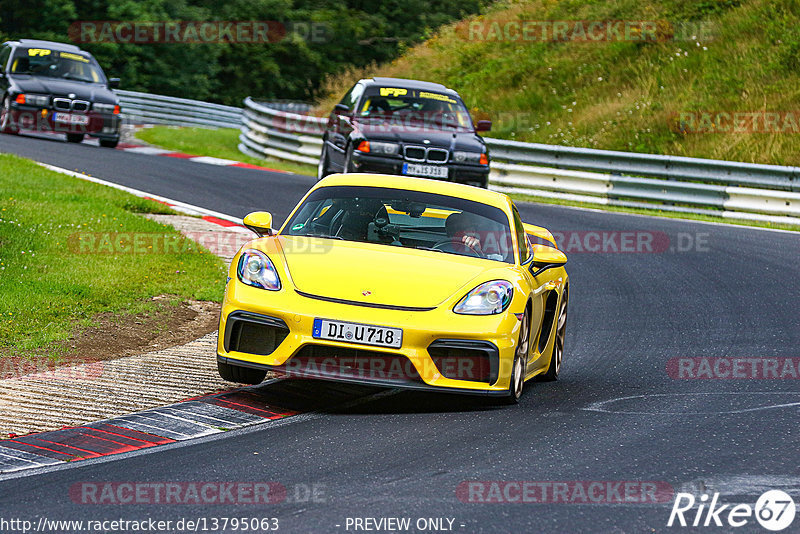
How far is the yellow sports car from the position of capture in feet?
21.6

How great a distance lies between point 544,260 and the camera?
303 inches

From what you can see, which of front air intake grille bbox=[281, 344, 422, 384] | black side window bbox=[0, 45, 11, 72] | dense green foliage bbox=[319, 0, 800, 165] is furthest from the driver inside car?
black side window bbox=[0, 45, 11, 72]

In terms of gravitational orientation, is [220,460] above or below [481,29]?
below

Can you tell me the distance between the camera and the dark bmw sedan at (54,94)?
76.4ft

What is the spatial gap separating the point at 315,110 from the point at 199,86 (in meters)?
14.5

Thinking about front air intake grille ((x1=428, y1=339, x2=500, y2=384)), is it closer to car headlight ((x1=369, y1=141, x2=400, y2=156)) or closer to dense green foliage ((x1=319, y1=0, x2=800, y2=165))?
car headlight ((x1=369, y1=141, x2=400, y2=156))

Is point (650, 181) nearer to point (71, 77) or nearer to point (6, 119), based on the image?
point (71, 77)

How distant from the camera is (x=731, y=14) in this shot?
29062mm

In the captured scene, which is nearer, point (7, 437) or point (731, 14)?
point (7, 437)

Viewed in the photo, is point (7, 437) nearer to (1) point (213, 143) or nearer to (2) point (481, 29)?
(1) point (213, 143)

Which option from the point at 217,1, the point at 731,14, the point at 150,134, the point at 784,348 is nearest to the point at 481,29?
the point at 731,14

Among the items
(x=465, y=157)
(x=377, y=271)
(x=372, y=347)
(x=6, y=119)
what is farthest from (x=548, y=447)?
(x=6, y=119)

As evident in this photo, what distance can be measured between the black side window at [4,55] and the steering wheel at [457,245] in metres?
18.7

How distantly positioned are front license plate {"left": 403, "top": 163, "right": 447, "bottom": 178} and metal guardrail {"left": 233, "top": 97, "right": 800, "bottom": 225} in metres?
5.47
